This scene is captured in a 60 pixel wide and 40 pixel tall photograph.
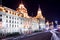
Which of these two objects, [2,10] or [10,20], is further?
[10,20]

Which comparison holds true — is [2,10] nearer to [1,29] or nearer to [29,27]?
[1,29]

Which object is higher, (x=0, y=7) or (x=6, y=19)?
(x=0, y=7)

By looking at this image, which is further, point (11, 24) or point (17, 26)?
point (17, 26)

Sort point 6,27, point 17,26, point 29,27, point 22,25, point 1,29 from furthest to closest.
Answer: point 29,27 < point 22,25 < point 17,26 < point 6,27 < point 1,29

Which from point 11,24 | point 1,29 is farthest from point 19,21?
point 1,29

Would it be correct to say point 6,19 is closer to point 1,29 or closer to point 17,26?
point 1,29

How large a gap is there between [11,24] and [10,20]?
86.6 inches

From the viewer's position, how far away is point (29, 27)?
295 feet

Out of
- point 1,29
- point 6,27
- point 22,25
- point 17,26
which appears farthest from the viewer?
point 22,25

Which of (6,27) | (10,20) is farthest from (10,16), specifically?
(6,27)

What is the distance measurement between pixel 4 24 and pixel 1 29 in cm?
272

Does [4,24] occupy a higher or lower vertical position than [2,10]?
lower

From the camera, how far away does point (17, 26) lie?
69.1m

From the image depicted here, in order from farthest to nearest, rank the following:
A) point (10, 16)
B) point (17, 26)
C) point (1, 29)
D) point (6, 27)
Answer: point (17, 26), point (10, 16), point (6, 27), point (1, 29)
